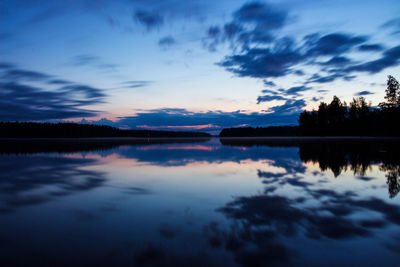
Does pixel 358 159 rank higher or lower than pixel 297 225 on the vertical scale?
higher

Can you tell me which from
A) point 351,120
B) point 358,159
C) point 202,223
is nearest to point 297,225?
point 202,223

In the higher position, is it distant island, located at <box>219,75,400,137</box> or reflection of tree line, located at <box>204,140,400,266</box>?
distant island, located at <box>219,75,400,137</box>

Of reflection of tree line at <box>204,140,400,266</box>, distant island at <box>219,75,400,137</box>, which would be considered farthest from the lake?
distant island at <box>219,75,400,137</box>

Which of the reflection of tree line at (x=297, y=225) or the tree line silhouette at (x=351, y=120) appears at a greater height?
the tree line silhouette at (x=351, y=120)

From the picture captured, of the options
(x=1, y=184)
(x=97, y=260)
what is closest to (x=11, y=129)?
(x=1, y=184)

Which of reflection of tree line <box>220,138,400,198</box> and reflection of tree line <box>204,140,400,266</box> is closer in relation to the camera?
reflection of tree line <box>204,140,400,266</box>

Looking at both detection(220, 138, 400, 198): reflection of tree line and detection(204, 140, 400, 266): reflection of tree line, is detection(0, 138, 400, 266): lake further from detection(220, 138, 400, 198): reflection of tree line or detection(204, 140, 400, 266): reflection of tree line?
detection(220, 138, 400, 198): reflection of tree line

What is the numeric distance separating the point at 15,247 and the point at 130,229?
2.65m

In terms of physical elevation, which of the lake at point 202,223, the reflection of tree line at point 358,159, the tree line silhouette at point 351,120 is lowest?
the lake at point 202,223

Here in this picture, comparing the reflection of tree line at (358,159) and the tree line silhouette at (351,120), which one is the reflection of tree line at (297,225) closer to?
the reflection of tree line at (358,159)

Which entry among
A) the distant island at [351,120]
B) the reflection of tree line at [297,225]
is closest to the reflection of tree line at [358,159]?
the reflection of tree line at [297,225]

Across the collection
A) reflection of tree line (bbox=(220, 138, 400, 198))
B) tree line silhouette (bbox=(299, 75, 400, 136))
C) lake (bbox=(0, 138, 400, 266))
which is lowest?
lake (bbox=(0, 138, 400, 266))

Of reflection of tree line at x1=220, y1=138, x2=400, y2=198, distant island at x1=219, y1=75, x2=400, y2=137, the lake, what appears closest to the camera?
the lake

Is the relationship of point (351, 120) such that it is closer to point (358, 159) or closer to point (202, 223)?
point (358, 159)
